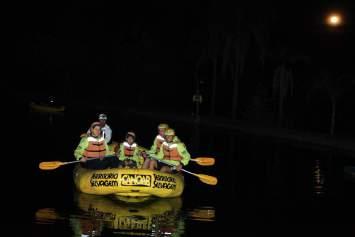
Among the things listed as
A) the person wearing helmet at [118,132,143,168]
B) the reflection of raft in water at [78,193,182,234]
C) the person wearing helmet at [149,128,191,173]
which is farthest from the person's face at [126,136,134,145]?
the reflection of raft in water at [78,193,182,234]

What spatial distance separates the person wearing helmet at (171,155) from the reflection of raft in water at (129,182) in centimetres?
95

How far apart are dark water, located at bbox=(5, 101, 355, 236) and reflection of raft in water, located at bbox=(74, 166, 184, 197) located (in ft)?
0.93

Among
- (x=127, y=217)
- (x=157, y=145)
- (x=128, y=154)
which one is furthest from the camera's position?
(x=157, y=145)

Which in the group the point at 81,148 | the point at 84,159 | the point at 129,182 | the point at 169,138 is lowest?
the point at 129,182

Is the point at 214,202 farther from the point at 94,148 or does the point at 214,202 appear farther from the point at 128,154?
the point at 94,148

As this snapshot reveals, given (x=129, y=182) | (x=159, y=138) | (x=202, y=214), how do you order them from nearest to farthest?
(x=202, y=214)
(x=129, y=182)
(x=159, y=138)

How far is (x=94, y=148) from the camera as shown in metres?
19.0

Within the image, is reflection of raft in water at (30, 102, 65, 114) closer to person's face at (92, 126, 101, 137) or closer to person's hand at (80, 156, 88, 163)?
person's hand at (80, 156, 88, 163)

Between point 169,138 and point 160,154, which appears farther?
point 160,154

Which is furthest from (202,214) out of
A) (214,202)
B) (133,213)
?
(214,202)

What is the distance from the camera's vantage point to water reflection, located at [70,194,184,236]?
14.3 m

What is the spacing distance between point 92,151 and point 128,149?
3.03 ft

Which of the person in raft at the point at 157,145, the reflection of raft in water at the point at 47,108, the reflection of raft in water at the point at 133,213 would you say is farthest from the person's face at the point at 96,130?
the reflection of raft in water at the point at 47,108

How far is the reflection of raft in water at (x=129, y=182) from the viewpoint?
17391 millimetres
